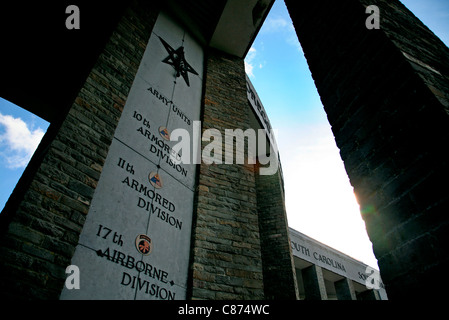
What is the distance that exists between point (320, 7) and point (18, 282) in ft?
9.82

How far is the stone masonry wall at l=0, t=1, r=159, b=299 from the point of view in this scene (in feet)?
6.43

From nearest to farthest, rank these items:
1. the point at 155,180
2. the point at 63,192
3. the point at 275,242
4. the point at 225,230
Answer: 1. the point at 63,192
2. the point at 155,180
3. the point at 225,230
4. the point at 275,242

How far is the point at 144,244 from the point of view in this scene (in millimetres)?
2836

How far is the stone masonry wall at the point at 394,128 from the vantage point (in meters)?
1.05

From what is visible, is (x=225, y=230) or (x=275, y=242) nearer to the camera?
(x=225, y=230)

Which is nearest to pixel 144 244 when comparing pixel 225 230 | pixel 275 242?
pixel 225 230

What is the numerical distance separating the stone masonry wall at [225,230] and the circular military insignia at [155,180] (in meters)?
0.62

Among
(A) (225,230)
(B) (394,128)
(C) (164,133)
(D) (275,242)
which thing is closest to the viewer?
(B) (394,128)

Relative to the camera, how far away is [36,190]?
7.48ft

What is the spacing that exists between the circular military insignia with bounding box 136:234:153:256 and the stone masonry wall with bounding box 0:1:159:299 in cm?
61

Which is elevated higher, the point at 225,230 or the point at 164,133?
the point at 164,133

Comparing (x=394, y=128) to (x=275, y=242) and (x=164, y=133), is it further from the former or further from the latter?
(x=275, y=242)

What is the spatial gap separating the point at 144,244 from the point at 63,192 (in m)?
0.95

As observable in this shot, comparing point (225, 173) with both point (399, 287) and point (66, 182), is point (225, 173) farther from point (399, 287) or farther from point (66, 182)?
point (399, 287)
